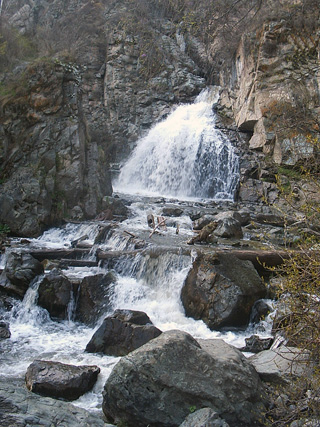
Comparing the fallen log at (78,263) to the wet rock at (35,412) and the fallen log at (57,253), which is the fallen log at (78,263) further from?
the wet rock at (35,412)

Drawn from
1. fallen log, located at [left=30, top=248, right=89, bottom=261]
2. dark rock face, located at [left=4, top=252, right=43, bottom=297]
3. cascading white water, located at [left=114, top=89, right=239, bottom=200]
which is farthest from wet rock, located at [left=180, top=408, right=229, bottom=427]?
cascading white water, located at [left=114, top=89, right=239, bottom=200]

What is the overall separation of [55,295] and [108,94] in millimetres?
20270

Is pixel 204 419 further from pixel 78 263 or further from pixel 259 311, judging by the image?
pixel 78 263

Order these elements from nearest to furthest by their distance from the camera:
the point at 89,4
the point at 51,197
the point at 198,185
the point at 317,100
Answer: the point at 51,197, the point at 317,100, the point at 198,185, the point at 89,4

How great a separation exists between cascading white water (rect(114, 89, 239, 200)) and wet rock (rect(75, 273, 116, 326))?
1174 cm

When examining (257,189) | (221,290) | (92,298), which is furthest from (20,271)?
(257,189)

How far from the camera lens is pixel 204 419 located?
332 cm

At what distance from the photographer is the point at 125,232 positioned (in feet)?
33.3

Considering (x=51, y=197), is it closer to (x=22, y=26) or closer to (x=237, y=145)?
(x=237, y=145)

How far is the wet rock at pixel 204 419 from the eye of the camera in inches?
128

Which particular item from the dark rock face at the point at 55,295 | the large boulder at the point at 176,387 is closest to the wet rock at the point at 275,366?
the large boulder at the point at 176,387

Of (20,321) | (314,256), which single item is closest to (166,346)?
(314,256)

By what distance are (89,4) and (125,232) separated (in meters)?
23.7

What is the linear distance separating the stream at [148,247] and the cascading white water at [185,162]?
0.17 feet
